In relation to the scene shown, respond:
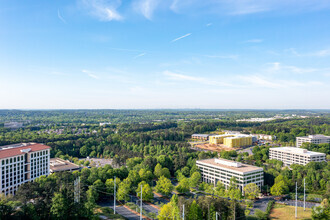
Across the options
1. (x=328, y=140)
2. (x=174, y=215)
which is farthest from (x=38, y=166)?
(x=328, y=140)

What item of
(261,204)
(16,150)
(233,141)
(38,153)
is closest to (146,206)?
(261,204)

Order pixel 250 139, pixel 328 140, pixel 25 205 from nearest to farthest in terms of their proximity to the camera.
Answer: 1. pixel 25 205
2. pixel 328 140
3. pixel 250 139

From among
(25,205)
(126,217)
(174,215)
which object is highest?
(25,205)

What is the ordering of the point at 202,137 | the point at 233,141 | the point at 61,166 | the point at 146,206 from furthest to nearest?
1. the point at 202,137
2. the point at 233,141
3. the point at 61,166
4. the point at 146,206

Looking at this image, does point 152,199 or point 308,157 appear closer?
point 152,199

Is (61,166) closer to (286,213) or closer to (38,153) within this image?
(38,153)

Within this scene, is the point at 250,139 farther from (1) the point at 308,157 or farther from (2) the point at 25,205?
(2) the point at 25,205

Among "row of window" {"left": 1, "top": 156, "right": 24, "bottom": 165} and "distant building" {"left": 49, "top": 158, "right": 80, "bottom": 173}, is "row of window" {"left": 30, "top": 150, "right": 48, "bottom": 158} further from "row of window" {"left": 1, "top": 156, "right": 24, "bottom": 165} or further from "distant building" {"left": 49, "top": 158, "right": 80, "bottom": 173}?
"distant building" {"left": 49, "top": 158, "right": 80, "bottom": 173}
